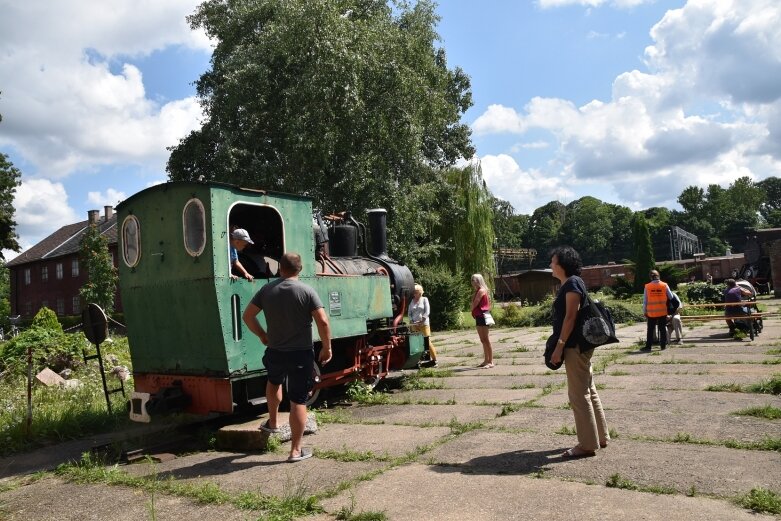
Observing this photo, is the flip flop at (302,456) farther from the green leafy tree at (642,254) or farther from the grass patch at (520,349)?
the green leafy tree at (642,254)

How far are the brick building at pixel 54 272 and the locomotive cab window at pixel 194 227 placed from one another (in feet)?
134

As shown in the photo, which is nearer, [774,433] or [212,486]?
[212,486]

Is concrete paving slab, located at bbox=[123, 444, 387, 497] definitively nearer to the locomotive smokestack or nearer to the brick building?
the locomotive smokestack

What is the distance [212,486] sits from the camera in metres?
4.63

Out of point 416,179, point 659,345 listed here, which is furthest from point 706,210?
point 659,345

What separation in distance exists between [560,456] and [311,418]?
107 inches

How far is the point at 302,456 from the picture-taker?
5.33 meters

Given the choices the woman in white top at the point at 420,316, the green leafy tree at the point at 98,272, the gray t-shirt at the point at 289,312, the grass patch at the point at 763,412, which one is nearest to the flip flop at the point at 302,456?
the gray t-shirt at the point at 289,312

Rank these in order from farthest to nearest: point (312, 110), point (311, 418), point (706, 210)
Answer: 1. point (706, 210)
2. point (312, 110)
3. point (311, 418)

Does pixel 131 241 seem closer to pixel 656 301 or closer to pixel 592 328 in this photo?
pixel 592 328

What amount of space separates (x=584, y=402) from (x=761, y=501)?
1.43 m

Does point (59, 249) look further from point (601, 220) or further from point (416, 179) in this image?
point (601, 220)

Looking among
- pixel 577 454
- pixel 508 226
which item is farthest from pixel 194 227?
pixel 508 226

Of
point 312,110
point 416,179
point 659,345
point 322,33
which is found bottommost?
point 659,345
